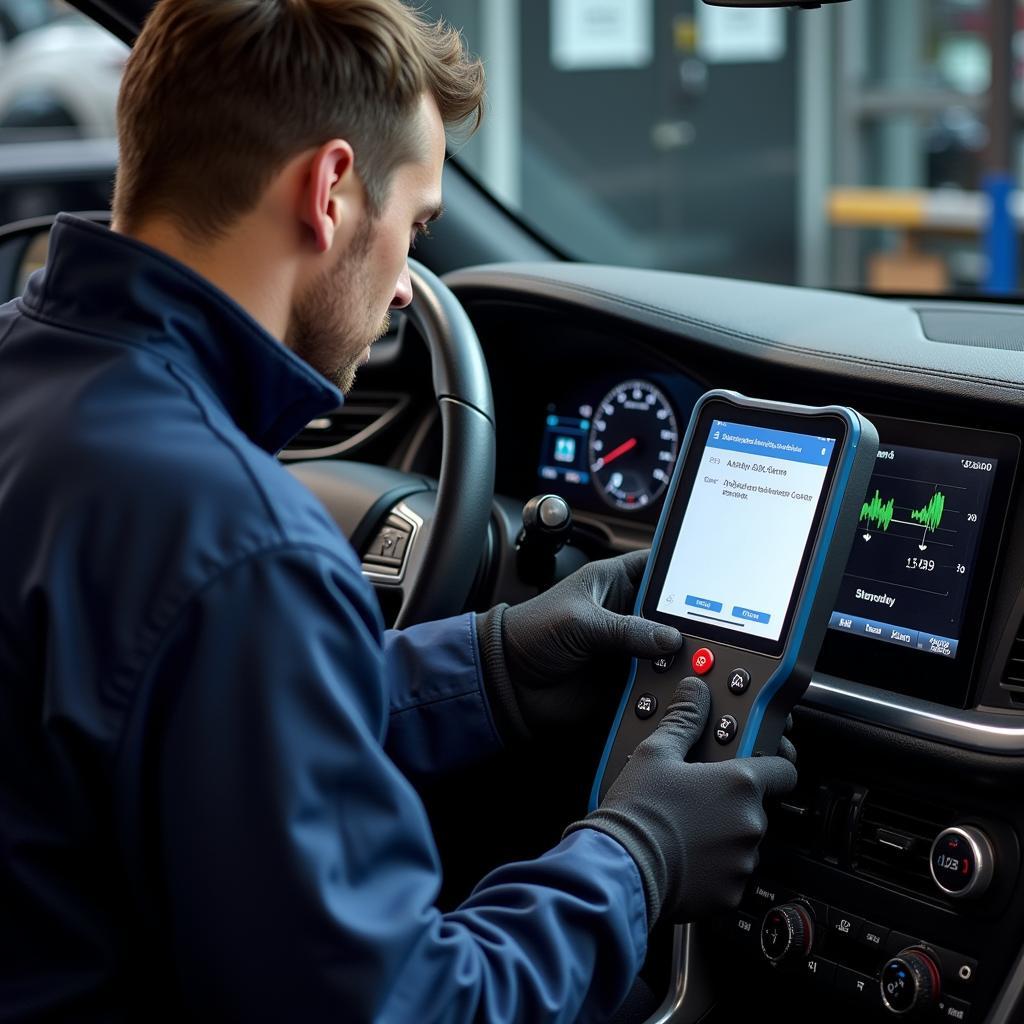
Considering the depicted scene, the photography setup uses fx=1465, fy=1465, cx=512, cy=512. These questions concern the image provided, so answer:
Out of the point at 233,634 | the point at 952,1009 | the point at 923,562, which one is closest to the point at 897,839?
the point at 952,1009

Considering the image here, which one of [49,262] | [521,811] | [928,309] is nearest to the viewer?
[49,262]

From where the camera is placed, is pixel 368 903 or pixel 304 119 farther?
pixel 304 119

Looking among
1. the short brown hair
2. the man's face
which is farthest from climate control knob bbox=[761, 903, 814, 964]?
the short brown hair

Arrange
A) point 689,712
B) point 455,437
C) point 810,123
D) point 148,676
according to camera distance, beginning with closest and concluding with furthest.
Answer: point 148,676
point 689,712
point 455,437
point 810,123

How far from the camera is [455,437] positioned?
158 centimetres

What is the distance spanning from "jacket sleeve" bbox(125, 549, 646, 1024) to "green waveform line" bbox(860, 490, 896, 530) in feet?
2.39

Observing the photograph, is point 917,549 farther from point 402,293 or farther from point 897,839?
point 402,293

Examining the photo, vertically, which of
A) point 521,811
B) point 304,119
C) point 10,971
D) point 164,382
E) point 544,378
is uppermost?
point 304,119

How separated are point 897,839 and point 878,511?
32 cm

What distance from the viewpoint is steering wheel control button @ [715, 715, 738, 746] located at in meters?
1.25

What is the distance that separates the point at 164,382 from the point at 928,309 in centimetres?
122

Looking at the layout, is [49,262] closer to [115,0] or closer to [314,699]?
[314,699]

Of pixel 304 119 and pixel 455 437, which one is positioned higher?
pixel 304 119

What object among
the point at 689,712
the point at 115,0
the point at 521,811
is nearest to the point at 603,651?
the point at 689,712
